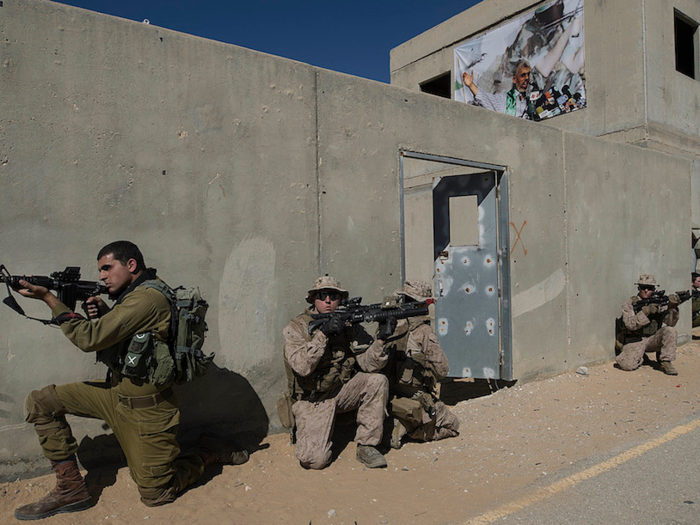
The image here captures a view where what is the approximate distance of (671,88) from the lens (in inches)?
358

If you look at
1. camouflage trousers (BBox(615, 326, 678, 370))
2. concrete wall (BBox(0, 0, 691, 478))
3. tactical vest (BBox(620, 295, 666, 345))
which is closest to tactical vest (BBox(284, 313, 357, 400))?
concrete wall (BBox(0, 0, 691, 478))

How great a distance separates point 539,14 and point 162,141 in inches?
349

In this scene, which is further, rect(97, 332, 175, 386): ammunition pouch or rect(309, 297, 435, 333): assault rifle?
rect(309, 297, 435, 333): assault rifle

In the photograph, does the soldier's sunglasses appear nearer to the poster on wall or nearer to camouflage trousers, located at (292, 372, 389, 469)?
camouflage trousers, located at (292, 372, 389, 469)

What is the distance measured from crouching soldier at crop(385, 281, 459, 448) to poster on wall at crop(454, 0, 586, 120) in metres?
7.16

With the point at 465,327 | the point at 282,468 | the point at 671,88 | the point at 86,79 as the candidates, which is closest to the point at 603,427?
the point at 465,327

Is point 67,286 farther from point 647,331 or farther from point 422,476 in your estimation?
point 647,331

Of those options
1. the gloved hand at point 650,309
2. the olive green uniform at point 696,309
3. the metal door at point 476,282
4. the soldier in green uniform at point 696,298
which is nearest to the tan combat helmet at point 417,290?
the metal door at point 476,282

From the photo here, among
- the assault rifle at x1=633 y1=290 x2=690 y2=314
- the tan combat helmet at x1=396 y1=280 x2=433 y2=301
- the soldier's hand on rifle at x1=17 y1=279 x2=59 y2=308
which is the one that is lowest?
the assault rifle at x1=633 y1=290 x2=690 y2=314

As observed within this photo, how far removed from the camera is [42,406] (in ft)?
9.95

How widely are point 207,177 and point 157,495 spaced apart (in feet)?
7.23

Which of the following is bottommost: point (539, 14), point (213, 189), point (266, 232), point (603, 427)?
point (603, 427)

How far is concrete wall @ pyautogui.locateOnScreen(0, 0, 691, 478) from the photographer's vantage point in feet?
10.6

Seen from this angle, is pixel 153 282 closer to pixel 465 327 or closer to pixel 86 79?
pixel 86 79
